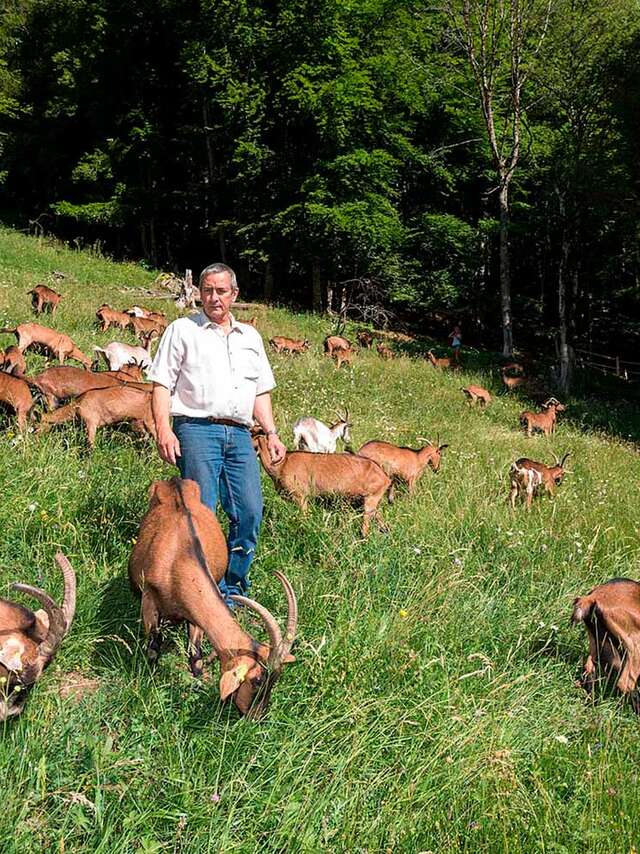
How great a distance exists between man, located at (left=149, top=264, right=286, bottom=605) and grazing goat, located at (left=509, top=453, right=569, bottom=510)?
4205 mm

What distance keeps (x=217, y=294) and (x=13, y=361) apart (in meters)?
5.92

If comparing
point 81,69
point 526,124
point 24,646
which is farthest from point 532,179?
point 24,646

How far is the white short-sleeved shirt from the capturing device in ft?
14.3

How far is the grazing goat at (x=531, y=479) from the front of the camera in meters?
8.20

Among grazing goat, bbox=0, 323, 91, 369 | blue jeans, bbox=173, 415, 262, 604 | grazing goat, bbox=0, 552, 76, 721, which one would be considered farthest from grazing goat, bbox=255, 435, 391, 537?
grazing goat, bbox=0, 323, 91, 369

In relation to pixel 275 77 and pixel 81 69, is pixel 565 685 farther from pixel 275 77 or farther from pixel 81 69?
pixel 81 69

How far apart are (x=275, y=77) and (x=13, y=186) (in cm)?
2095

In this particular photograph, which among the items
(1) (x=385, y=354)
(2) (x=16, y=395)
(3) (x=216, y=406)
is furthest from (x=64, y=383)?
(1) (x=385, y=354)

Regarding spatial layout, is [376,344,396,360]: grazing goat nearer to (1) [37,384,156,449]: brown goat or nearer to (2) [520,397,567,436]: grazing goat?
(2) [520,397,567,436]: grazing goat

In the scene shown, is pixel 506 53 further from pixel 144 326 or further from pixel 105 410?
pixel 105 410

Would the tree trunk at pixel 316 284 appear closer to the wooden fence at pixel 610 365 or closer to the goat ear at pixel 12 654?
the wooden fence at pixel 610 365

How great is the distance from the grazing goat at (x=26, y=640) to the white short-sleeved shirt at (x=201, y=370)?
1.33m

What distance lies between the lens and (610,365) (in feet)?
103

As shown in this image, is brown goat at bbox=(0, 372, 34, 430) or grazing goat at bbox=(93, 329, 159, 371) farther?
grazing goat at bbox=(93, 329, 159, 371)
